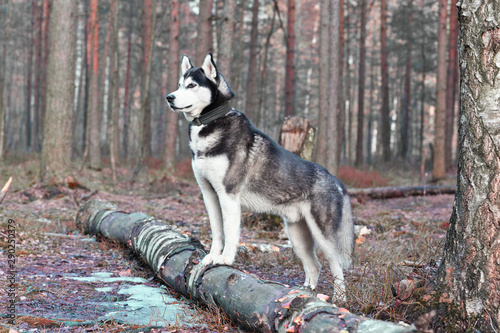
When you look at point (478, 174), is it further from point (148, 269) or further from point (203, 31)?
point (203, 31)

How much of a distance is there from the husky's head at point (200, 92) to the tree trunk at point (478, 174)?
7.20 ft

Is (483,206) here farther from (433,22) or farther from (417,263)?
(433,22)

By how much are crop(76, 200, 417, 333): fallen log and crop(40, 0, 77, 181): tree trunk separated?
5.84 metres

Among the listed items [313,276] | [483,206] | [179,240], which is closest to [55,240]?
[179,240]

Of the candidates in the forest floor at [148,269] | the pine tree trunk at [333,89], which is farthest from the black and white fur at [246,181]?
the pine tree trunk at [333,89]

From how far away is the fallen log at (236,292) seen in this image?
2.64 meters

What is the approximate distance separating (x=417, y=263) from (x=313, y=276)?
0.99 m

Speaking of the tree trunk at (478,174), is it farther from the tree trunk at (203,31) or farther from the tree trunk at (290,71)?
the tree trunk at (290,71)

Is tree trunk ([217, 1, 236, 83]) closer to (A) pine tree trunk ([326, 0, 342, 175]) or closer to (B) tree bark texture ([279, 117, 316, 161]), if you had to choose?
(A) pine tree trunk ([326, 0, 342, 175])

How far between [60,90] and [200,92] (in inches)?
312

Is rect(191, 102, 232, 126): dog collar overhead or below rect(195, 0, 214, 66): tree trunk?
below

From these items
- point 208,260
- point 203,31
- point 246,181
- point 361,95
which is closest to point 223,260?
point 208,260

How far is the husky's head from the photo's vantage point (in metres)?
4.13

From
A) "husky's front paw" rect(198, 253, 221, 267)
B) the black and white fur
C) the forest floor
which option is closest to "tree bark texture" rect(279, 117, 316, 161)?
the forest floor
